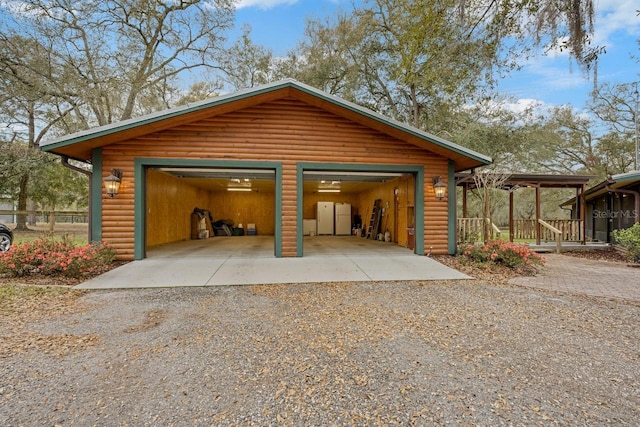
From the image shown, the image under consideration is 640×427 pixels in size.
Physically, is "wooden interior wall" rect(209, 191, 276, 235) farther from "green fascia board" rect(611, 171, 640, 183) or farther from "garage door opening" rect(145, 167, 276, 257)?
"green fascia board" rect(611, 171, 640, 183)

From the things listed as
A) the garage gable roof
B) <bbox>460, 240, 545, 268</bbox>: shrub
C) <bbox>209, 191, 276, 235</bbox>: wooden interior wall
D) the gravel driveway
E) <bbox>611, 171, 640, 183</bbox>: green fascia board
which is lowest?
the gravel driveway

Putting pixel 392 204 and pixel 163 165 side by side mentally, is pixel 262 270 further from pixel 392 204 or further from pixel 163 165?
pixel 392 204

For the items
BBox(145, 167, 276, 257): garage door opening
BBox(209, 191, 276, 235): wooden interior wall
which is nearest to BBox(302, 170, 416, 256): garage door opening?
BBox(145, 167, 276, 257): garage door opening

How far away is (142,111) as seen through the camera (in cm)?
1570

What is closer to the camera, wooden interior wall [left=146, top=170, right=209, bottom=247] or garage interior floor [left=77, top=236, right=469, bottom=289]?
garage interior floor [left=77, top=236, right=469, bottom=289]

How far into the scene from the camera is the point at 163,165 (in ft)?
22.7

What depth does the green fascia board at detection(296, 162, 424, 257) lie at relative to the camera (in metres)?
7.32

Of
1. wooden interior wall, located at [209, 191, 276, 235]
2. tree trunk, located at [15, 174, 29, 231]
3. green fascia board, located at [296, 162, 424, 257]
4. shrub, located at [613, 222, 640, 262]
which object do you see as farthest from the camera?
tree trunk, located at [15, 174, 29, 231]

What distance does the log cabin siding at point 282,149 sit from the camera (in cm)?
680

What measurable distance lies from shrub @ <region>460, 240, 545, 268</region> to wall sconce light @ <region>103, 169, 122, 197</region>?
8089 mm

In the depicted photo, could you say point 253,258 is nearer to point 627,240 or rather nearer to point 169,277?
point 169,277

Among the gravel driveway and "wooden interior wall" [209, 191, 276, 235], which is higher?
"wooden interior wall" [209, 191, 276, 235]

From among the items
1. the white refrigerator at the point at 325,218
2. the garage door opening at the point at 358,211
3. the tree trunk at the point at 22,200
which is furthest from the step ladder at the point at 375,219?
the tree trunk at the point at 22,200

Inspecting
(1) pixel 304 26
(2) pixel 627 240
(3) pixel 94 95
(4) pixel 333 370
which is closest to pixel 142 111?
(3) pixel 94 95
